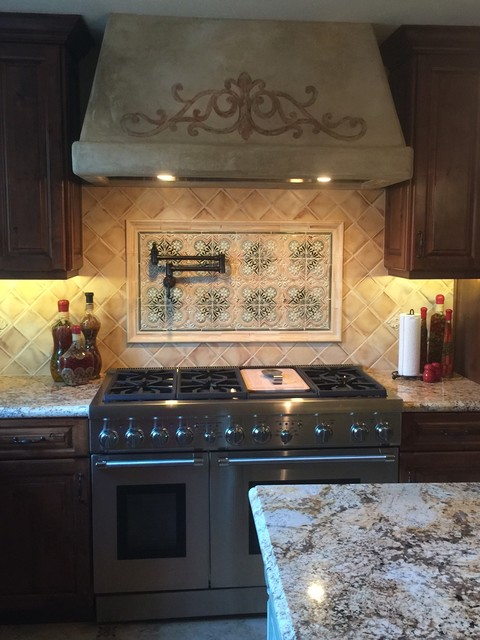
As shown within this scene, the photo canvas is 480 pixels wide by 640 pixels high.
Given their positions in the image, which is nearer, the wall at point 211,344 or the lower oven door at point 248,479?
the lower oven door at point 248,479

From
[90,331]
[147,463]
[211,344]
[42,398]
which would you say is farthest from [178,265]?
[147,463]

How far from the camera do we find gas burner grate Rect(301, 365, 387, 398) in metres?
2.74

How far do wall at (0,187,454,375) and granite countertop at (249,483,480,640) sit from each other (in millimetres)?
1668

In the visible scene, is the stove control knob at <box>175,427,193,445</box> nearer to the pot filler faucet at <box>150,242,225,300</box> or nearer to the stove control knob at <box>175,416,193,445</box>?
the stove control knob at <box>175,416,193,445</box>

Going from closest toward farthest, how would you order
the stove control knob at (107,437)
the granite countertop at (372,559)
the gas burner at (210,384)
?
1. the granite countertop at (372,559)
2. the stove control knob at (107,437)
3. the gas burner at (210,384)

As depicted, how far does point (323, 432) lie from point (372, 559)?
1369 mm

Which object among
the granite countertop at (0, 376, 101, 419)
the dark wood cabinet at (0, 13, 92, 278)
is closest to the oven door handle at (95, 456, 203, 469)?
the granite countertop at (0, 376, 101, 419)

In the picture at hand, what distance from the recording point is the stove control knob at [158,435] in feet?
8.57

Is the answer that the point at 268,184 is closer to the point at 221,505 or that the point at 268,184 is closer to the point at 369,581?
the point at 221,505

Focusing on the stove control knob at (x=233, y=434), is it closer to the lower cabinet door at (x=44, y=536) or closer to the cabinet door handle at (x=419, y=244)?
the lower cabinet door at (x=44, y=536)

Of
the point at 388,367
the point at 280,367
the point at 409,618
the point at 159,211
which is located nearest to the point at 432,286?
the point at 388,367

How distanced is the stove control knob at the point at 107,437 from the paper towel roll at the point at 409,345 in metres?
1.41

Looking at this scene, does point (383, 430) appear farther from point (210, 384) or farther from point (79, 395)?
point (79, 395)

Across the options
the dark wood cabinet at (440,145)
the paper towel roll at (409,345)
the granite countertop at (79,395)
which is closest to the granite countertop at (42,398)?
the granite countertop at (79,395)
